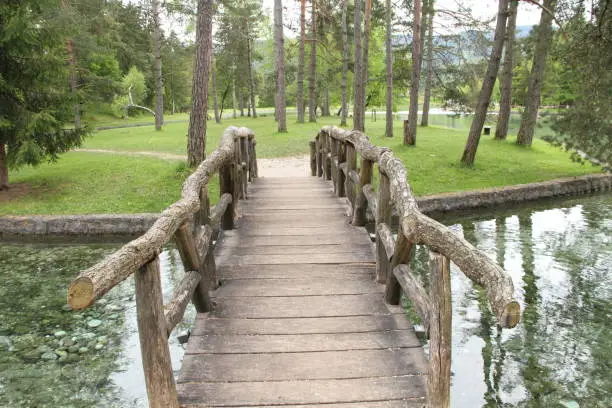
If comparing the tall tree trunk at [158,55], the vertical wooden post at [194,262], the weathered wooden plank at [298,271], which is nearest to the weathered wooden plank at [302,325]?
the vertical wooden post at [194,262]

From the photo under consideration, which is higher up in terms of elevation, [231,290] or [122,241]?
[231,290]

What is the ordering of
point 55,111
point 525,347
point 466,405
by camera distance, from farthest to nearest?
point 55,111 < point 525,347 < point 466,405

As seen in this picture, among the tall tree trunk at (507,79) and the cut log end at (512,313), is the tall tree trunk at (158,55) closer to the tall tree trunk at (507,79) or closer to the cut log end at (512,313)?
the tall tree trunk at (507,79)

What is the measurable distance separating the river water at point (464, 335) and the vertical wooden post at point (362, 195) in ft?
5.65

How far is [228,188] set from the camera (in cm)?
654

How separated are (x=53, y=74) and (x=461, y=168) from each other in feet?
37.1

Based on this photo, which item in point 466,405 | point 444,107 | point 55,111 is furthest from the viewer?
point 444,107

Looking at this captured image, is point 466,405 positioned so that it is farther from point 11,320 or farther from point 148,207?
point 148,207

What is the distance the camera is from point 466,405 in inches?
177

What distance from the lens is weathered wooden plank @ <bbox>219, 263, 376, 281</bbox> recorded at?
491 centimetres

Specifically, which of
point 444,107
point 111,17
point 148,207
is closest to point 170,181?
point 148,207

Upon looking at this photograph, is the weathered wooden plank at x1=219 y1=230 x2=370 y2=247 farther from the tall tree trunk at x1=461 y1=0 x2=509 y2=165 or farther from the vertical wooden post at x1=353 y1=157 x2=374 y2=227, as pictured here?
the tall tree trunk at x1=461 y1=0 x2=509 y2=165

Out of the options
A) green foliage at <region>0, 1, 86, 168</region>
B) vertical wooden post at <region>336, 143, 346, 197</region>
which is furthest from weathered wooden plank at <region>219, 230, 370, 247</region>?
green foliage at <region>0, 1, 86, 168</region>

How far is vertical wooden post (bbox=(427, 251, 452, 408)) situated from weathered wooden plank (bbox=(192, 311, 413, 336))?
99 centimetres
